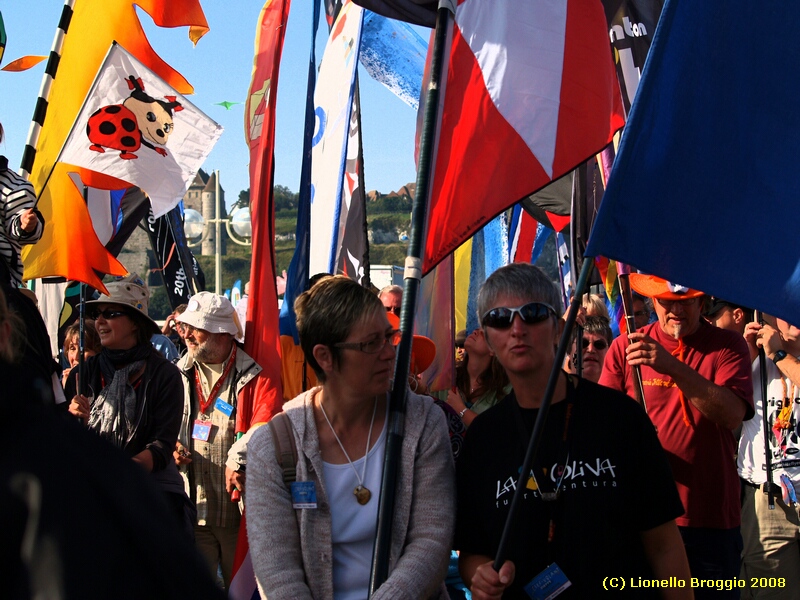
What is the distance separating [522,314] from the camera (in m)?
2.68

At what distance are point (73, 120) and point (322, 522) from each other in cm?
322

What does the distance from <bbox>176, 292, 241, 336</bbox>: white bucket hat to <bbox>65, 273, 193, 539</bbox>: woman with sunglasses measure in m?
0.38

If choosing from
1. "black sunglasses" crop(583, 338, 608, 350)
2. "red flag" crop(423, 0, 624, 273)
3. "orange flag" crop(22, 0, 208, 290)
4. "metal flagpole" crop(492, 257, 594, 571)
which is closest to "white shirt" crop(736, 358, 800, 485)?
"black sunglasses" crop(583, 338, 608, 350)

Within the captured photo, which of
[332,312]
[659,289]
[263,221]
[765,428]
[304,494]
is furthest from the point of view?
[263,221]

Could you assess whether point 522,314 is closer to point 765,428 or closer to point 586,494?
point 586,494

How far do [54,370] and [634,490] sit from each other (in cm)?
238

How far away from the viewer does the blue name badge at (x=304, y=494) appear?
2.57m

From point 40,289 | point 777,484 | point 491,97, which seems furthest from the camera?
point 40,289

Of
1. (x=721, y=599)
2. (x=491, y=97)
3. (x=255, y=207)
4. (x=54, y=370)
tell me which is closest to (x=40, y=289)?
(x=255, y=207)

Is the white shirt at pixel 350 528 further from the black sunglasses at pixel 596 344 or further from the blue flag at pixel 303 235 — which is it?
the black sunglasses at pixel 596 344

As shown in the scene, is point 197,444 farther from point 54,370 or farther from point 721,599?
point 721,599

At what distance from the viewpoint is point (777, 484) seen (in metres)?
4.59

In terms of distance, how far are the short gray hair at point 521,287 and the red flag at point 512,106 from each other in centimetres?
24

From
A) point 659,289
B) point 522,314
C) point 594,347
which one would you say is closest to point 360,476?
point 522,314
